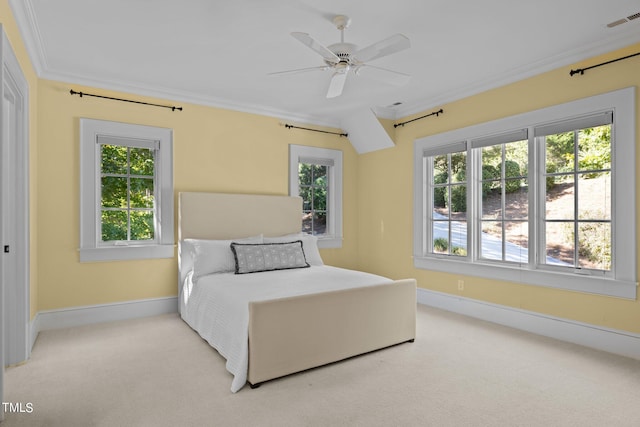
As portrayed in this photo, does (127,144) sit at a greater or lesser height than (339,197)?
greater

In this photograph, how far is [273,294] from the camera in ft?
9.22

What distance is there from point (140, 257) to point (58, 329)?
98cm

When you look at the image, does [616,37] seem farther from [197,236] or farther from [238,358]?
[197,236]

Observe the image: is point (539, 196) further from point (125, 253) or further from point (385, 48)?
point (125, 253)

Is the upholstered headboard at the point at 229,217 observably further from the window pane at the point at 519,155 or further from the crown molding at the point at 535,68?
the window pane at the point at 519,155

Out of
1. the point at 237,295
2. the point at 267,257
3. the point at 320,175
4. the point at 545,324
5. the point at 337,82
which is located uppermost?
the point at 337,82

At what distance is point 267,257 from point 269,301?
139 cm

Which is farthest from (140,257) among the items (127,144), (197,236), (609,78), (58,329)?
(609,78)

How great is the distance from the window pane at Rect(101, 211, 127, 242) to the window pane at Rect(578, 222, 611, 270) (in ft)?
14.8

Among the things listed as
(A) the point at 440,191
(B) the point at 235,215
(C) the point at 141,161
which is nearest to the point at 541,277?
(A) the point at 440,191

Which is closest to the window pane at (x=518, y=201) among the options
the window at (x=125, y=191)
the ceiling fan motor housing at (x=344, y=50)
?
the ceiling fan motor housing at (x=344, y=50)

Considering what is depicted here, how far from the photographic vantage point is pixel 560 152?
11.3 ft

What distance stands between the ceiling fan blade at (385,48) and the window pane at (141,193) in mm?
2765

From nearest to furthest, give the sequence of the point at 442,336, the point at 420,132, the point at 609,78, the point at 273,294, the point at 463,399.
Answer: the point at 463,399 → the point at 273,294 → the point at 609,78 → the point at 442,336 → the point at 420,132
